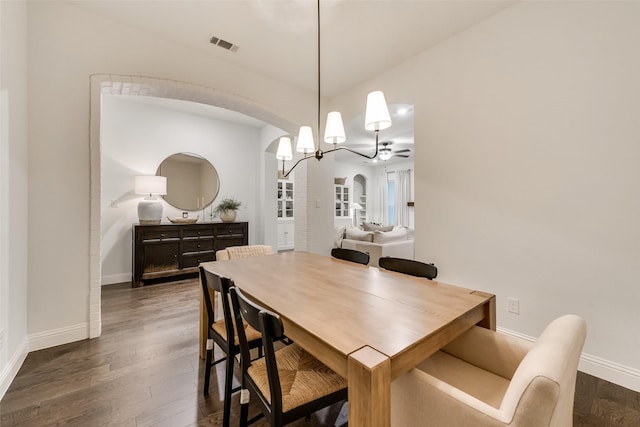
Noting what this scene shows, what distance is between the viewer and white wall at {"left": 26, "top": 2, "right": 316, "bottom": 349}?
2.15 metres

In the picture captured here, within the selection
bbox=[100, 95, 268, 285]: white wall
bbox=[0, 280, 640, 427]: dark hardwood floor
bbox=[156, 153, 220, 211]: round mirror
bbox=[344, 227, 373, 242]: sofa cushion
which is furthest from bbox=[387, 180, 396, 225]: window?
bbox=[0, 280, 640, 427]: dark hardwood floor

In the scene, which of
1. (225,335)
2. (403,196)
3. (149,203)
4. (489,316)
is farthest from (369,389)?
(403,196)

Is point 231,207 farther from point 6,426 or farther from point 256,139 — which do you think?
point 6,426

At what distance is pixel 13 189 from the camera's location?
72.9 inches

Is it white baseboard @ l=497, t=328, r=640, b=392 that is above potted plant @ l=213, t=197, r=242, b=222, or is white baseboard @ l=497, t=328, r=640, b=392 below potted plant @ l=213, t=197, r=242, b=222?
below

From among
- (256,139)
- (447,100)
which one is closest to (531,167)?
(447,100)

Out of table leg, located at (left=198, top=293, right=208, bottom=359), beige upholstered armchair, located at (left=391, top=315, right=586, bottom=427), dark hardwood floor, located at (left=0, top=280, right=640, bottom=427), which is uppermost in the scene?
beige upholstered armchair, located at (left=391, top=315, right=586, bottom=427)

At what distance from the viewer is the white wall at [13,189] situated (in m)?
1.67

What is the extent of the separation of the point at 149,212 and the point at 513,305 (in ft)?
15.3

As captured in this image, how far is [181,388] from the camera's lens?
67.4 inches

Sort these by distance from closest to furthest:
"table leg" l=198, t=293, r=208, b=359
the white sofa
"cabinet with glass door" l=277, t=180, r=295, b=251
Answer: "table leg" l=198, t=293, r=208, b=359
the white sofa
"cabinet with glass door" l=277, t=180, r=295, b=251

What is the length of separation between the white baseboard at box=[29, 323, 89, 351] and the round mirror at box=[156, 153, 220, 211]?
8.73 ft

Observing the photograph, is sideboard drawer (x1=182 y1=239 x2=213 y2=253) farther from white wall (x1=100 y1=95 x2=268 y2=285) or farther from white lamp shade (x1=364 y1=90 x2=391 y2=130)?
white lamp shade (x1=364 y1=90 x2=391 y2=130)

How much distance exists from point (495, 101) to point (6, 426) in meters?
3.95
